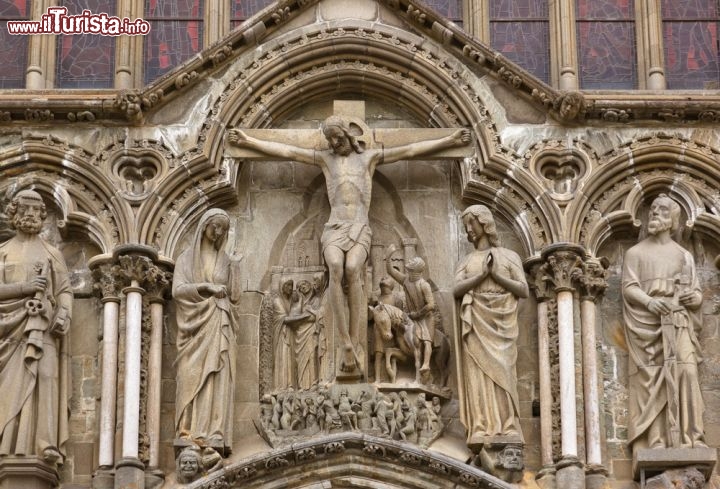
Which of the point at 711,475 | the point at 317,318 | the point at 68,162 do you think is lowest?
the point at 711,475

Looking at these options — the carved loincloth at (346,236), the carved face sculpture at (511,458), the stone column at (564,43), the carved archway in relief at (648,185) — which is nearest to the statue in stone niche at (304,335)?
the carved loincloth at (346,236)

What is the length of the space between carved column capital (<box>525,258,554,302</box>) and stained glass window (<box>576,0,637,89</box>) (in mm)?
2687

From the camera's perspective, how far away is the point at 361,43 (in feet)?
90.9

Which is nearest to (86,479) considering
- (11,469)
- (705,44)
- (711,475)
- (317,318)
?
(11,469)

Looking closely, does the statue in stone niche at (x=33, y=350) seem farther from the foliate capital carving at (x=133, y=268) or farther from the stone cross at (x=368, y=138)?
the stone cross at (x=368, y=138)

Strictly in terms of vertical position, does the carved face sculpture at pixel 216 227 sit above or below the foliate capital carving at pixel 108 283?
above

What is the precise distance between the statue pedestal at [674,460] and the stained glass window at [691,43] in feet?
15.5

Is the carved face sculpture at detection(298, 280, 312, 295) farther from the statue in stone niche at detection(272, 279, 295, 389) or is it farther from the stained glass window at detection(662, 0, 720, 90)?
the stained glass window at detection(662, 0, 720, 90)

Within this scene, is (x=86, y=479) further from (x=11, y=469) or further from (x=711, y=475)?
(x=711, y=475)

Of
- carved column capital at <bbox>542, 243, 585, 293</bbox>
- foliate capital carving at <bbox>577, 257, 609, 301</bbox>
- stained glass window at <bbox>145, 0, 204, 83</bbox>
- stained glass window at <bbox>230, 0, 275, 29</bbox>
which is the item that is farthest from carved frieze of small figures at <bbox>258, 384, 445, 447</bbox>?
stained glass window at <bbox>230, 0, 275, 29</bbox>

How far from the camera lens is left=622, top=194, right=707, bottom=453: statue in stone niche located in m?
25.8

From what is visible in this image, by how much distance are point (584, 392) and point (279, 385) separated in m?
3.15

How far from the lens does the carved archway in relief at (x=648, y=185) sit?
2692 centimetres

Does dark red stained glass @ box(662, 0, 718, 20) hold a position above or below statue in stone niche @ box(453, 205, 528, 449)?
above
